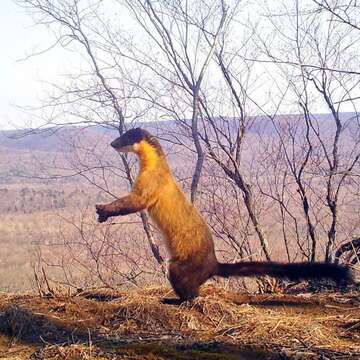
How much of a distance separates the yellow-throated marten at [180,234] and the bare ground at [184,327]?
0.30 m

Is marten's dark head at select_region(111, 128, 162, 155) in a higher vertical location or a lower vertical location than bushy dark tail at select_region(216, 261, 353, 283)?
higher

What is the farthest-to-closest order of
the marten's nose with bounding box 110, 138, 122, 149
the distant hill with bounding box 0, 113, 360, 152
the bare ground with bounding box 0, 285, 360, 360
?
1. the distant hill with bounding box 0, 113, 360, 152
2. the marten's nose with bounding box 110, 138, 122, 149
3. the bare ground with bounding box 0, 285, 360, 360

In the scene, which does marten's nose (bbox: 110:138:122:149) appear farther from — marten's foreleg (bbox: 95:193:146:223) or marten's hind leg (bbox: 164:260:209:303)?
marten's hind leg (bbox: 164:260:209:303)

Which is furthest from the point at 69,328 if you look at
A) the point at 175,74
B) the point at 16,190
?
the point at 16,190

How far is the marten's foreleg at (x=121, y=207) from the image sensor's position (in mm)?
6238

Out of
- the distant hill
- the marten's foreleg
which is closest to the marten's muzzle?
the marten's foreleg

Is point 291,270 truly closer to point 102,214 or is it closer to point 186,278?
point 186,278

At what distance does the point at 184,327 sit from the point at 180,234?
1.13 m

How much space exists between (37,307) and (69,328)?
95 centimetres

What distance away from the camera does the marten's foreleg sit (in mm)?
6238

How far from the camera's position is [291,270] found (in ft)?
20.3

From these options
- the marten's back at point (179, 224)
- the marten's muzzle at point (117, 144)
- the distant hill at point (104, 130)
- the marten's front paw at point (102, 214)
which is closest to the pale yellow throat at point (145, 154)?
the marten's muzzle at point (117, 144)

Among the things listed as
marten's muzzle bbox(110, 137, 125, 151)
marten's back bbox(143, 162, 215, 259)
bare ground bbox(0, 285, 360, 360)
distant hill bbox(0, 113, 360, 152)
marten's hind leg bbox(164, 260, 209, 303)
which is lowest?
bare ground bbox(0, 285, 360, 360)

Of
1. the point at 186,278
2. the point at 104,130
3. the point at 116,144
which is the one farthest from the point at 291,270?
the point at 104,130
